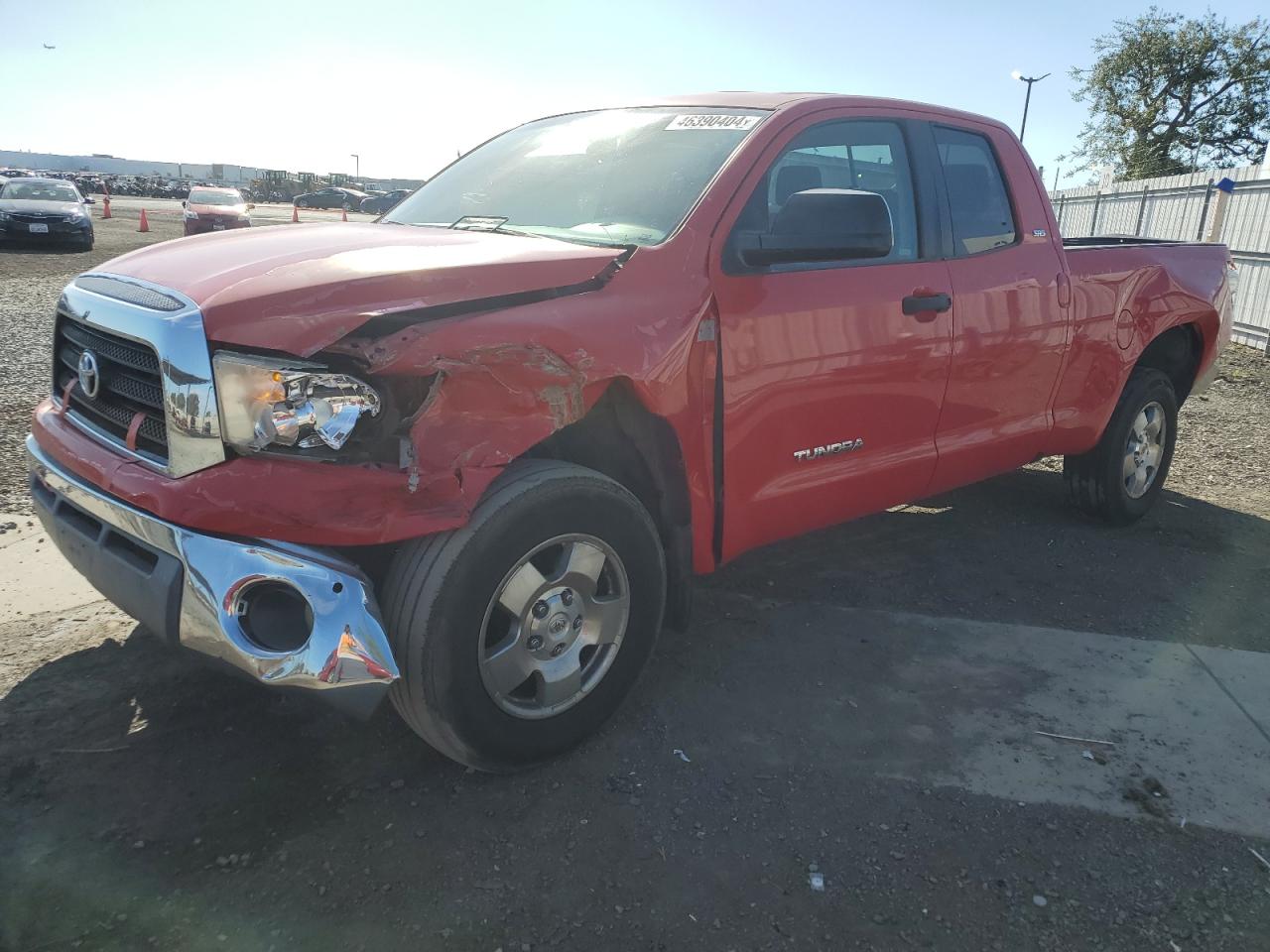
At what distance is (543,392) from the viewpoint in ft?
8.20

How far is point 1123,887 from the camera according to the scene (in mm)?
2404

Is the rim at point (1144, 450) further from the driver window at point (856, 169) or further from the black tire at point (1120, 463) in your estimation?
the driver window at point (856, 169)

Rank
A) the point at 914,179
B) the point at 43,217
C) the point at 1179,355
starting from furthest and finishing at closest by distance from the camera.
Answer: the point at 43,217 → the point at 1179,355 → the point at 914,179

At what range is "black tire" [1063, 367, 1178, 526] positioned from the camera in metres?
4.93

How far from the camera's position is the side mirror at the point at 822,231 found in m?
2.93

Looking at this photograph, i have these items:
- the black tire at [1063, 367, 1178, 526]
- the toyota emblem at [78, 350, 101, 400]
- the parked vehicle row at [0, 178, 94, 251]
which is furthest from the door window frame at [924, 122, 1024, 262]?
the parked vehicle row at [0, 178, 94, 251]

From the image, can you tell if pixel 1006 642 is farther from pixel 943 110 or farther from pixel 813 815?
pixel 943 110

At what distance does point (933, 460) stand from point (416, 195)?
7.90ft

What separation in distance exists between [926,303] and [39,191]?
20.5 metres

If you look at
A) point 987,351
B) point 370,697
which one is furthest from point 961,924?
point 987,351

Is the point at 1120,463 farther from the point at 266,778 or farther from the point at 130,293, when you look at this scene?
the point at 130,293

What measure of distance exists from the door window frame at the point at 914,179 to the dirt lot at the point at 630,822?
4.73ft

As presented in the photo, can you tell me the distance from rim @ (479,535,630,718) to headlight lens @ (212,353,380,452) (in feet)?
1.99

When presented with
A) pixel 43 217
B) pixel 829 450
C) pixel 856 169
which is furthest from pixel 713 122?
pixel 43 217
